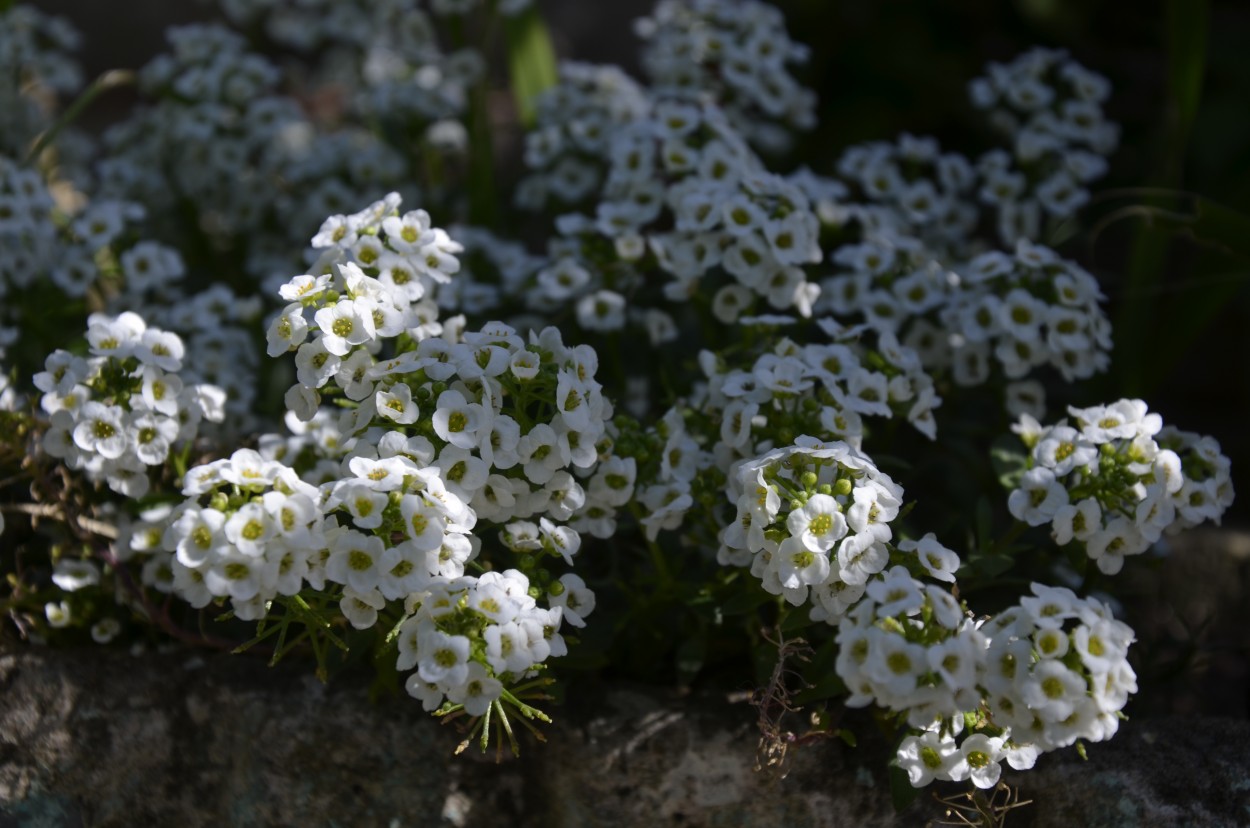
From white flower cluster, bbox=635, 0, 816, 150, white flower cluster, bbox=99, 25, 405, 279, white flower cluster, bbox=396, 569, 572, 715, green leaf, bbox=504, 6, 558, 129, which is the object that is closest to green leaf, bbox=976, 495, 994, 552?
white flower cluster, bbox=396, 569, 572, 715

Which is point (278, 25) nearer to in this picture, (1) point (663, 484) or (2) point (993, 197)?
(2) point (993, 197)

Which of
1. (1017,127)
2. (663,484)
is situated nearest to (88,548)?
(663,484)

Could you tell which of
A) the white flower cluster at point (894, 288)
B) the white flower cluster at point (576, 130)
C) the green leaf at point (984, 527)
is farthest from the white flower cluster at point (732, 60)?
the green leaf at point (984, 527)

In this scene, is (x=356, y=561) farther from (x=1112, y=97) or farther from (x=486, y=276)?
(x=1112, y=97)

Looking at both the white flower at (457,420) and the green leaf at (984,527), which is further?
the green leaf at (984,527)

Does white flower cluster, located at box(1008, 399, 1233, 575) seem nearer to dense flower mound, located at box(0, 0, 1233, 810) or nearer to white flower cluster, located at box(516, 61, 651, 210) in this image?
dense flower mound, located at box(0, 0, 1233, 810)

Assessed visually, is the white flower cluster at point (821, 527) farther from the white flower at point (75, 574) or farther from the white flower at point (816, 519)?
the white flower at point (75, 574)
